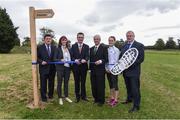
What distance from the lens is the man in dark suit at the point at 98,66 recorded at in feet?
31.4

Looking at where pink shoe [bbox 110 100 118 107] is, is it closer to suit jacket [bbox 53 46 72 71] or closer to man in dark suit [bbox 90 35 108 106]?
man in dark suit [bbox 90 35 108 106]

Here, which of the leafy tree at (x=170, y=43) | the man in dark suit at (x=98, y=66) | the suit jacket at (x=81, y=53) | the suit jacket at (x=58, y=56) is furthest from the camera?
the leafy tree at (x=170, y=43)

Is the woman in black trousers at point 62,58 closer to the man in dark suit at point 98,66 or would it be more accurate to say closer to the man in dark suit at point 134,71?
the man in dark suit at point 98,66

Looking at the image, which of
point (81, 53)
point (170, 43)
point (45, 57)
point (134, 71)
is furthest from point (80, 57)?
point (170, 43)

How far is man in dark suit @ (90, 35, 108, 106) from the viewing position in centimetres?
959

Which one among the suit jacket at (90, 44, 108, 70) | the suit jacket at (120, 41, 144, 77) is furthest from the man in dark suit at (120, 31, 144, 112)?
the suit jacket at (90, 44, 108, 70)

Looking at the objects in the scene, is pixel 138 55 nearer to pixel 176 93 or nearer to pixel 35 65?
pixel 35 65

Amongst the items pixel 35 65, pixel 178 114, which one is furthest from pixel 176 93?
pixel 35 65

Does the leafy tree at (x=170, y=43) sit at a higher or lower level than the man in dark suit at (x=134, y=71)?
higher

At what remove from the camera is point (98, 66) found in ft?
31.6

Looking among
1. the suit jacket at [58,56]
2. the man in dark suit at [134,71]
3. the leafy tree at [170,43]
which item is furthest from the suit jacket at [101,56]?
the leafy tree at [170,43]

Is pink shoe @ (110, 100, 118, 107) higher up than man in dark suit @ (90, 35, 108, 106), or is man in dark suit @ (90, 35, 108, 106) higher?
man in dark suit @ (90, 35, 108, 106)

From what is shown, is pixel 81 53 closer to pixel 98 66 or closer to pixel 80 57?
pixel 80 57

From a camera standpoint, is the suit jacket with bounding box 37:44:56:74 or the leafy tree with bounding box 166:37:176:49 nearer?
the suit jacket with bounding box 37:44:56:74
